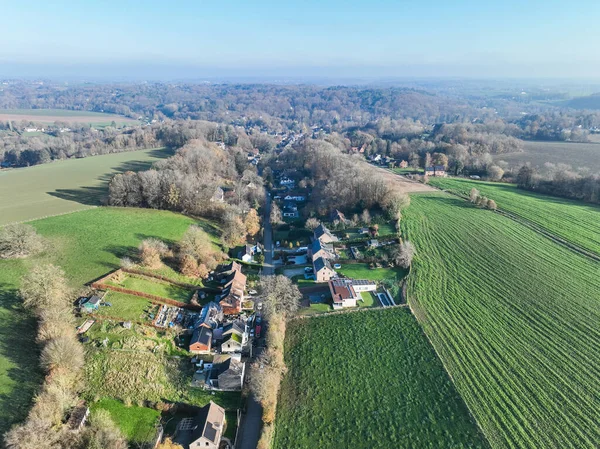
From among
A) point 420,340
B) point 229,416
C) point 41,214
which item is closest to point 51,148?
point 41,214

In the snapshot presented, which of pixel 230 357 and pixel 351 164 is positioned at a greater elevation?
pixel 351 164

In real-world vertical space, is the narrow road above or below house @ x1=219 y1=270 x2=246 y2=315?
below

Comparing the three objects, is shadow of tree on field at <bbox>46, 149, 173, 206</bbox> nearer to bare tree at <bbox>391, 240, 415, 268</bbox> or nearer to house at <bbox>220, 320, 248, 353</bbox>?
house at <bbox>220, 320, 248, 353</bbox>

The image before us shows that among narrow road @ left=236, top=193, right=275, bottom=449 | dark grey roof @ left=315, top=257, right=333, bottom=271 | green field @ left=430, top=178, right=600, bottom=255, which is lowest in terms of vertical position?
narrow road @ left=236, top=193, right=275, bottom=449

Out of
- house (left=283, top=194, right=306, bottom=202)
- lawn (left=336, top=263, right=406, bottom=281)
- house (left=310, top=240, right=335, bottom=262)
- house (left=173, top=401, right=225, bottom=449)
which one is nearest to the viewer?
house (left=173, top=401, right=225, bottom=449)

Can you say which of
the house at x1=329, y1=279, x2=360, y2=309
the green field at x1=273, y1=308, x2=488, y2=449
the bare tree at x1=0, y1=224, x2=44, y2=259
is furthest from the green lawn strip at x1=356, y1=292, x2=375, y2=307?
the bare tree at x1=0, y1=224, x2=44, y2=259

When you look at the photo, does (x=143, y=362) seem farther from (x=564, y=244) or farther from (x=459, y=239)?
(x=564, y=244)
